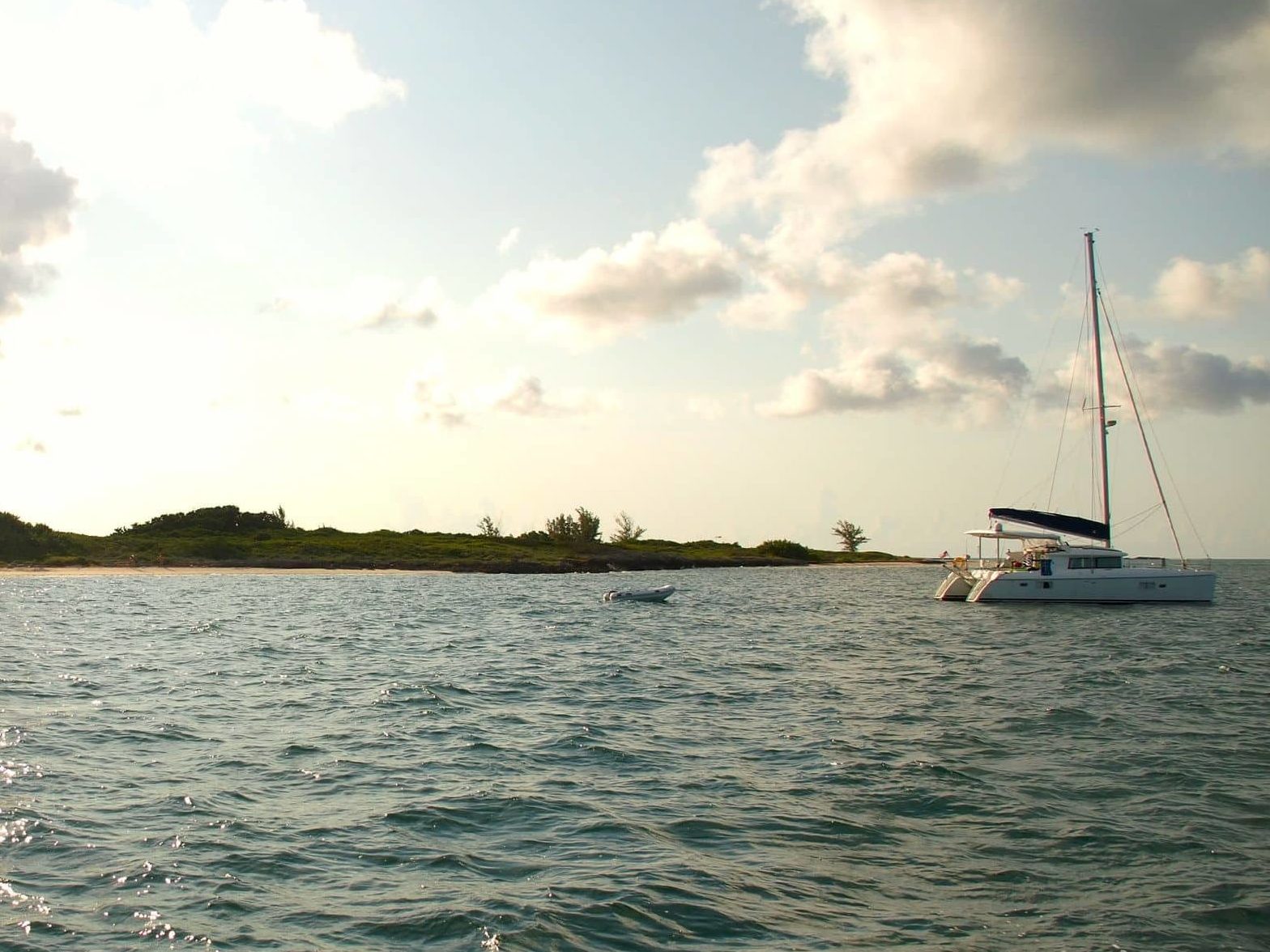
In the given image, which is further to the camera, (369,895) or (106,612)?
(106,612)

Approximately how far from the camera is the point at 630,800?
1620 centimetres

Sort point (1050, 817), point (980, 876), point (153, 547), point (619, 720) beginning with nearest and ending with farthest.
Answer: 1. point (980, 876)
2. point (1050, 817)
3. point (619, 720)
4. point (153, 547)

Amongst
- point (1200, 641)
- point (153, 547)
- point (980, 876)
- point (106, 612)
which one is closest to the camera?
point (980, 876)

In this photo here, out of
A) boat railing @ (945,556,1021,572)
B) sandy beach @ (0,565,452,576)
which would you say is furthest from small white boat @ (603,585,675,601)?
sandy beach @ (0,565,452,576)

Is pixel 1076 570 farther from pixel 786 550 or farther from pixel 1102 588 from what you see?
pixel 786 550

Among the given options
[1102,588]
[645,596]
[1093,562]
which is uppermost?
[1093,562]

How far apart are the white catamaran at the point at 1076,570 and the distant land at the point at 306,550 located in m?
65.3

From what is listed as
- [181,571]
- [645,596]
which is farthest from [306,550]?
[645,596]

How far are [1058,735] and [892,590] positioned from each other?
65814 mm

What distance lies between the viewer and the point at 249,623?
48.5 metres

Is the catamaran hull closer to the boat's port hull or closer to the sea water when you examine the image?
the boat's port hull

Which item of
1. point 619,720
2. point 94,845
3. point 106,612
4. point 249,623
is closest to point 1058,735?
point 619,720

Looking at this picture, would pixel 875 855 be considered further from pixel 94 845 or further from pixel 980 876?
pixel 94 845

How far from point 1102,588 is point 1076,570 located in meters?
1.73
